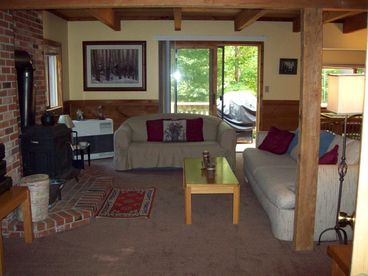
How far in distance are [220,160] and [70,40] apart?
4.03 metres

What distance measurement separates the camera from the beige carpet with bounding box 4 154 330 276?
3018mm

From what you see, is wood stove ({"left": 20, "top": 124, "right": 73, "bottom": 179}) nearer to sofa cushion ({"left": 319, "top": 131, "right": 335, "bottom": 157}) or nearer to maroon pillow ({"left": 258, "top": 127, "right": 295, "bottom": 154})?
maroon pillow ({"left": 258, "top": 127, "right": 295, "bottom": 154})

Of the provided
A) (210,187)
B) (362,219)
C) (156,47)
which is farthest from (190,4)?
(156,47)

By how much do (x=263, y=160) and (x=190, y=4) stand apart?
237cm

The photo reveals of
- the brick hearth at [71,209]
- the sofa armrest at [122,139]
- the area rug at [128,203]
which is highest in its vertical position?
the sofa armrest at [122,139]

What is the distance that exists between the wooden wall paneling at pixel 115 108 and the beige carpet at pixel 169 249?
3.51 meters

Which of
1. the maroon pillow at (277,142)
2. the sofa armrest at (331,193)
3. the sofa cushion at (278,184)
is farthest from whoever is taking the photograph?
the maroon pillow at (277,142)

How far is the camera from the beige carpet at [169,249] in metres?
3.02

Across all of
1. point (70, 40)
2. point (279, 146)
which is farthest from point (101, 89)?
point (279, 146)

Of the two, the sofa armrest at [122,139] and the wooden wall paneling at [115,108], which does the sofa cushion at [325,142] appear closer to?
the sofa armrest at [122,139]

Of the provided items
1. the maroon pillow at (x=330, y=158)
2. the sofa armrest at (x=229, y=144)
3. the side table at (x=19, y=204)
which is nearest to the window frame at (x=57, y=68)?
the sofa armrest at (x=229, y=144)

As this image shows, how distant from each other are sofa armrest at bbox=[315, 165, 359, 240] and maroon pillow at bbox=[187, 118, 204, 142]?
310 centimetres

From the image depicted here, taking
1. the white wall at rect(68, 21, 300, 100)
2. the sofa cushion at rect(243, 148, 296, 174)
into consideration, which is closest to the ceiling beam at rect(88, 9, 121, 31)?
the white wall at rect(68, 21, 300, 100)

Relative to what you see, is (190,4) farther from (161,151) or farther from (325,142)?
(161,151)
